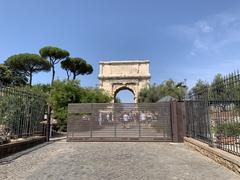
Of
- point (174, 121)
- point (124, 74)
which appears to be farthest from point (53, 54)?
point (174, 121)

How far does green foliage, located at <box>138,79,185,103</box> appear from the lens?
3194 centimetres

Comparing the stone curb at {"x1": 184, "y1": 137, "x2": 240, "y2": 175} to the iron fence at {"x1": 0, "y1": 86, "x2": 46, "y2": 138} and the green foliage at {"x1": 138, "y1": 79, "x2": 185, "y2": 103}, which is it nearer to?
the iron fence at {"x1": 0, "y1": 86, "x2": 46, "y2": 138}

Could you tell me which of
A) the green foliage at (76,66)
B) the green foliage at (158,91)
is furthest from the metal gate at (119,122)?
the green foliage at (76,66)

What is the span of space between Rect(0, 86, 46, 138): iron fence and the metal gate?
2331 millimetres

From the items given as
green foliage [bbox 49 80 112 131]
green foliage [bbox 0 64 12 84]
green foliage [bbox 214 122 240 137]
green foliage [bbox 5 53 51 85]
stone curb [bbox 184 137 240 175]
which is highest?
green foliage [bbox 5 53 51 85]

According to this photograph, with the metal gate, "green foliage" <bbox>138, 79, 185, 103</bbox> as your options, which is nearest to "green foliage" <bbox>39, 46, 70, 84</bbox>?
"green foliage" <bbox>138, 79, 185, 103</bbox>

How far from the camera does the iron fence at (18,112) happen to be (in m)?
8.09

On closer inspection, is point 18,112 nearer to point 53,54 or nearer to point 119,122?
point 119,122

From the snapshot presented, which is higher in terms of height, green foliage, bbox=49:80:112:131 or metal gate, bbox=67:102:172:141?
green foliage, bbox=49:80:112:131

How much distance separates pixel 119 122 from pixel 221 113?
22.1ft

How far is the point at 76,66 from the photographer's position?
4088 centimetres

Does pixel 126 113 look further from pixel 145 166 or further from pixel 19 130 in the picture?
pixel 145 166

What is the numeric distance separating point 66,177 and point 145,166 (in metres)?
2.06

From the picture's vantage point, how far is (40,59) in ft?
119
